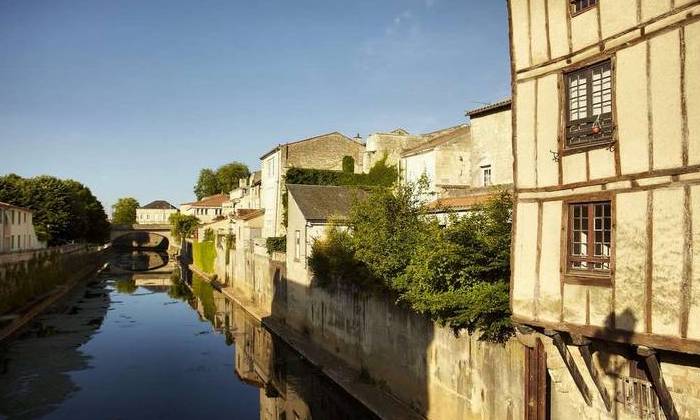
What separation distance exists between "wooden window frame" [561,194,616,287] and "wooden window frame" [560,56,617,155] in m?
0.83

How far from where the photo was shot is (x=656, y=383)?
7.60 metres

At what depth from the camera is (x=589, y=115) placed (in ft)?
29.2

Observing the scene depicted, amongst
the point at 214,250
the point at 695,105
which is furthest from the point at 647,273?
the point at 214,250

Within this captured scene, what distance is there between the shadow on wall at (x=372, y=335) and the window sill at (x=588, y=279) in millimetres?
4874

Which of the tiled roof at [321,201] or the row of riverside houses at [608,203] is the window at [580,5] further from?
the tiled roof at [321,201]

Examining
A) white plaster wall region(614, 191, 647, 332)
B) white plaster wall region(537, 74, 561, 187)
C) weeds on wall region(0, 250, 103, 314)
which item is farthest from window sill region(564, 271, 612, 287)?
weeds on wall region(0, 250, 103, 314)

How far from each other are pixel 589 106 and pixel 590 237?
2.14 m

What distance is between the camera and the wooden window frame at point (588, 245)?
8344 millimetres

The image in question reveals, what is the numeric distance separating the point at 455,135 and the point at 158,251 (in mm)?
99394

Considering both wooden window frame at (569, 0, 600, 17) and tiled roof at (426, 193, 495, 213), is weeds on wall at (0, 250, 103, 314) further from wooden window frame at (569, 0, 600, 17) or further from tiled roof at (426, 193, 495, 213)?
wooden window frame at (569, 0, 600, 17)

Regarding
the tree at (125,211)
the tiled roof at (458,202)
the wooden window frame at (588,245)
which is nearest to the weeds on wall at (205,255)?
the tiled roof at (458,202)

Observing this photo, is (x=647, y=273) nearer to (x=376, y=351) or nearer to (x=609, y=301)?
(x=609, y=301)

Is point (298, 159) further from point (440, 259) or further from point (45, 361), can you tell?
point (440, 259)

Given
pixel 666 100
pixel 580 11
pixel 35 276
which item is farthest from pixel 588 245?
pixel 35 276
